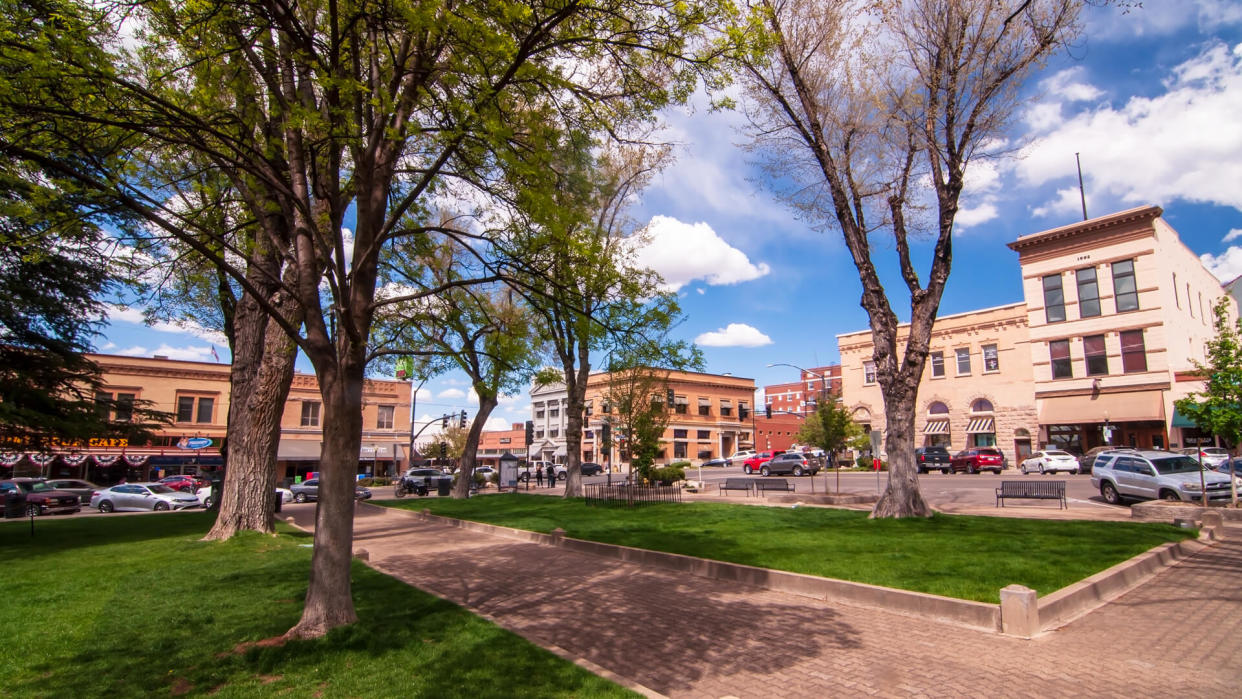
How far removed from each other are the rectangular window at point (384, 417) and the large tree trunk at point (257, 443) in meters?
46.6

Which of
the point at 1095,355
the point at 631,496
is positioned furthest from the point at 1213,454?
the point at 631,496

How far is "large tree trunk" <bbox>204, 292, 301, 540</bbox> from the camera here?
49.4ft

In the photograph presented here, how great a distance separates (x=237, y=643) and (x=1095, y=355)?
49784 millimetres

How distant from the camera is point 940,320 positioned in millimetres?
49906

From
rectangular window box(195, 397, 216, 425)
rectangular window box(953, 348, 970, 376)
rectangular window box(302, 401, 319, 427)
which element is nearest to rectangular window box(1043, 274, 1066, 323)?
rectangular window box(953, 348, 970, 376)

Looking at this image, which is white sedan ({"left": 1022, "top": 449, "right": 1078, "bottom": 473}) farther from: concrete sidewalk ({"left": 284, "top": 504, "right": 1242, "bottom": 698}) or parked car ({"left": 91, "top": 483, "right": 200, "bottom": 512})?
parked car ({"left": 91, "top": 483, "right": 200, "bottom": 512})

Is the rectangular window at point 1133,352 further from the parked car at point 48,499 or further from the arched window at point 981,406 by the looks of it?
the parked car at point 48,499

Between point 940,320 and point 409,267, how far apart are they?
48.7 metres

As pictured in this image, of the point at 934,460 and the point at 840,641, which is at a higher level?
the point at 934,460

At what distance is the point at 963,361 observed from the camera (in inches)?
1897

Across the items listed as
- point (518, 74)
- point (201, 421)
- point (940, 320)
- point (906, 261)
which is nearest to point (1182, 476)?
point (906, 261)

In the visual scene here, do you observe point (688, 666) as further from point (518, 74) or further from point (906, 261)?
point (906, 261)

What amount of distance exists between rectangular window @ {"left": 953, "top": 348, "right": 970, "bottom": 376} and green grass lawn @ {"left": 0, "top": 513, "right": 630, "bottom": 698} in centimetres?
4836

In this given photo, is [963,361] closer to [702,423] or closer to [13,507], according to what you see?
[702,423]
